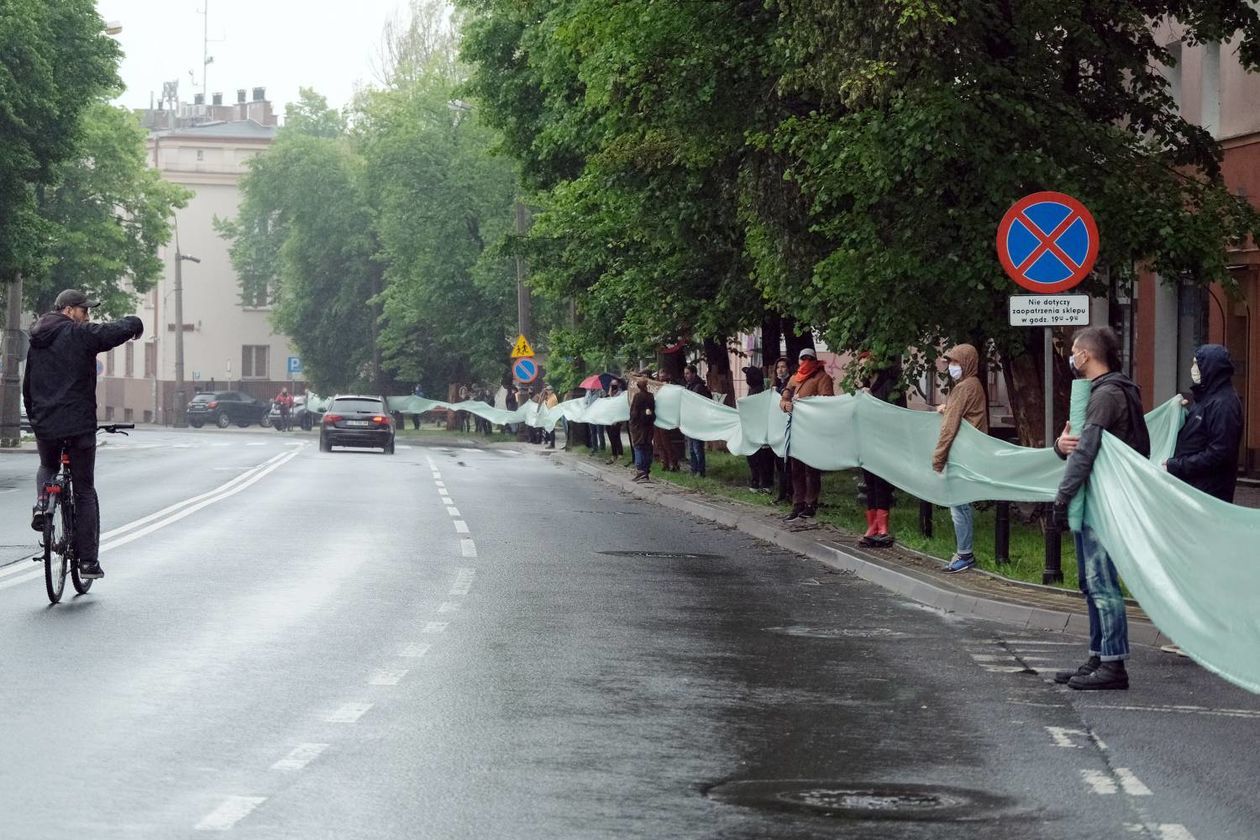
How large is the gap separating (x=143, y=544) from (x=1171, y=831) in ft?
43.8

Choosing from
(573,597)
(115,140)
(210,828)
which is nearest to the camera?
(210,828)

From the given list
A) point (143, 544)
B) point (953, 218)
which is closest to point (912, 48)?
point (953, 218)

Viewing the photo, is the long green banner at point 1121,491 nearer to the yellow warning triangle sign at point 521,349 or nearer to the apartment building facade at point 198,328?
the yellow warning triangle sign at point 521,349

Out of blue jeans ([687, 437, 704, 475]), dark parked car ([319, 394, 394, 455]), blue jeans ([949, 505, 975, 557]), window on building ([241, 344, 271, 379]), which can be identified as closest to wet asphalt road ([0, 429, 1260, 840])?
blue jeans ([949, 505, 975, 557])

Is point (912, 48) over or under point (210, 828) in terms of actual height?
over

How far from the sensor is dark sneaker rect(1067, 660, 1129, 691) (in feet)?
34.0

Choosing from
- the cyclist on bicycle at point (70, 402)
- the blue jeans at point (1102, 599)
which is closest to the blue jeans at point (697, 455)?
the cyclist on bicycle at point (70, 402)

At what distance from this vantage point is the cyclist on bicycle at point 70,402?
13.5 m

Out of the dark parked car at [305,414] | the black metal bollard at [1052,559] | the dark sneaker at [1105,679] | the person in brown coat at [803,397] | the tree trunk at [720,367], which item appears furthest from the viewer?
the dark parked car at [305,414]

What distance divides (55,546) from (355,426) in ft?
124

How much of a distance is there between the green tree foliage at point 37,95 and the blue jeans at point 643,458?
638 inches

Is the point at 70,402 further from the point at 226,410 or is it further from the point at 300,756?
the point at 226,410

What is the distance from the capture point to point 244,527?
2114cm

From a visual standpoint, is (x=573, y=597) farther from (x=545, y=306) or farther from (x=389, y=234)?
(x=389, y=234)
